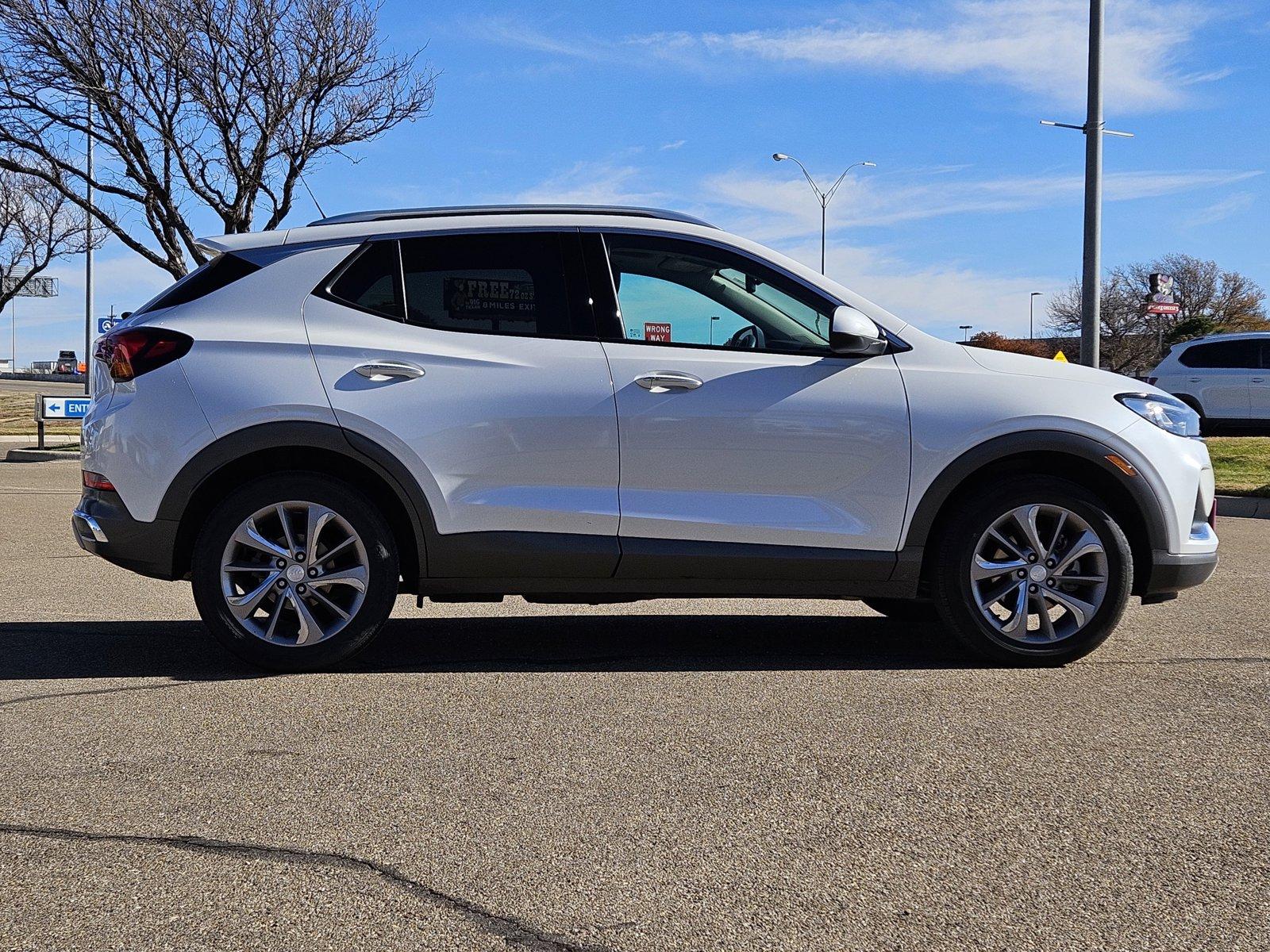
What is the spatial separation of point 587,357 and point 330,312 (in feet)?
3.46

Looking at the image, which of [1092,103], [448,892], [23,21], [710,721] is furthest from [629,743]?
[23,21]

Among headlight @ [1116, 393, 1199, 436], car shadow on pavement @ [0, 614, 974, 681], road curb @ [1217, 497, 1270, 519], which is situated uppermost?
headlight @ [1116, 393, 1199, 436]

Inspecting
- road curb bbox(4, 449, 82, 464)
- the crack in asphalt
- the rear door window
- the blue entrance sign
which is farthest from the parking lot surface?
the blue entrance sign

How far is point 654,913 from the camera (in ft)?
9.17

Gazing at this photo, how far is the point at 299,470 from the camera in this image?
17.1 feet

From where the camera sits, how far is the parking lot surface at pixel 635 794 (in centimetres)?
277

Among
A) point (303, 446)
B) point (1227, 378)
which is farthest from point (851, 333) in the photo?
point (1227, 378)

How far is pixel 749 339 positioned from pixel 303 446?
6.04 ft

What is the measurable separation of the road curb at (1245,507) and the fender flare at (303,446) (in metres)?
11.0

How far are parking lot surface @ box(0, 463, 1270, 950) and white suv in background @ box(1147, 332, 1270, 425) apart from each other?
16.7m

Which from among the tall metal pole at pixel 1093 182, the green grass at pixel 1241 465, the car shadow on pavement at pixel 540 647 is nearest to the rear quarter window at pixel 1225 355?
the green grass at pixel 1241 465

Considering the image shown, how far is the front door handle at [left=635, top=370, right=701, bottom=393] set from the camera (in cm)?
517

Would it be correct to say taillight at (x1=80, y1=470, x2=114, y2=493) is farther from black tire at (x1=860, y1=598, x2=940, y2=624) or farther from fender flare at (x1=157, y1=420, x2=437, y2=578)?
black tire at (x1=860, y1=598, x2=940, y2=624)

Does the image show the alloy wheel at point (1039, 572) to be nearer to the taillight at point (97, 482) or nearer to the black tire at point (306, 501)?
the black tire at point (306, 501)
